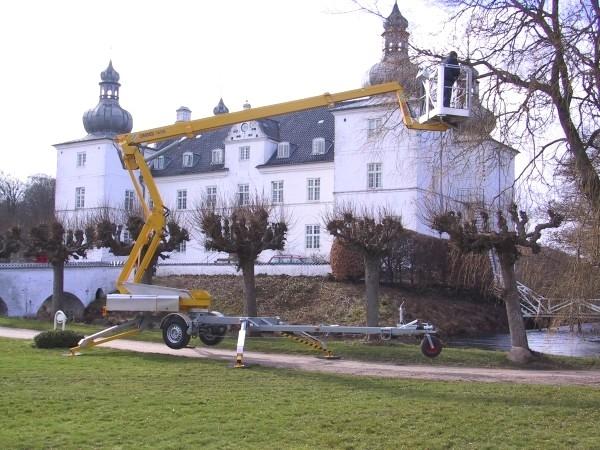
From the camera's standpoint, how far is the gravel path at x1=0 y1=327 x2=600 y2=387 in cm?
1505

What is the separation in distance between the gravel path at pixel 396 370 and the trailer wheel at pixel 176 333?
32 cm

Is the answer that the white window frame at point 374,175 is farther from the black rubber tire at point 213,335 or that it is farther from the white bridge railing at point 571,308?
the black rubber tire at point 213,335

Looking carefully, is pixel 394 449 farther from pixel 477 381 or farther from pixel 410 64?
pixel 410 64

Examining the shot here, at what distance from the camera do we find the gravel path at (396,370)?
15.0 m

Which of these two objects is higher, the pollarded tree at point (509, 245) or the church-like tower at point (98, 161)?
the church-like tower at point (98, 161)

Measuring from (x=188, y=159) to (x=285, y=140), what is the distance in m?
9.31

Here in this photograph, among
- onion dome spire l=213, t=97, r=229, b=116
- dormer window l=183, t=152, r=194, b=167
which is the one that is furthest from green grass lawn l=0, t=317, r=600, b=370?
onion dome spire l=213, t=97, r=229, b=116

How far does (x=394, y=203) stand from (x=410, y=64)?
3460 cm

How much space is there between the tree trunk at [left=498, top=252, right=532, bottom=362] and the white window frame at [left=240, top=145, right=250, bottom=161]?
39.6m

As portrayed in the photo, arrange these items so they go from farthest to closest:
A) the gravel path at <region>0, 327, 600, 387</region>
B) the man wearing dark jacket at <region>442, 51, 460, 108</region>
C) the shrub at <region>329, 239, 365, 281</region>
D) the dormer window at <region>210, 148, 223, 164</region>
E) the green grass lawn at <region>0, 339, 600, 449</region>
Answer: the dormer window at <region>210, 148, 223, 164</region> → the shrub at <region>329, 239, 365, 281</region> → the gravel path at <region>0, 327, 600, 387</region> → the man wearing dark jacket at <region>442, 51, 460, 108</region> → the green grass lawn at <region>0, 339, 600, 449</region>

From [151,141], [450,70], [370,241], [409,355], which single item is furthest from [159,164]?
[450,70]

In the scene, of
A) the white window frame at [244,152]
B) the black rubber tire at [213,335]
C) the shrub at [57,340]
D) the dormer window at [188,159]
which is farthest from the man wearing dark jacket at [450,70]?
the dormer window at [188,159]

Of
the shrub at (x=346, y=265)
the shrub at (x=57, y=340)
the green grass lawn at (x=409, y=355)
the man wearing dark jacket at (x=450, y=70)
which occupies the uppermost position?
the man wearing dark jacket at (x=450, y=70)

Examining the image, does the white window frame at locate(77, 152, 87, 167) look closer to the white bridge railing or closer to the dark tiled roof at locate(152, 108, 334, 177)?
the dark tiled roof at locate(152, 108, 334, 177)
